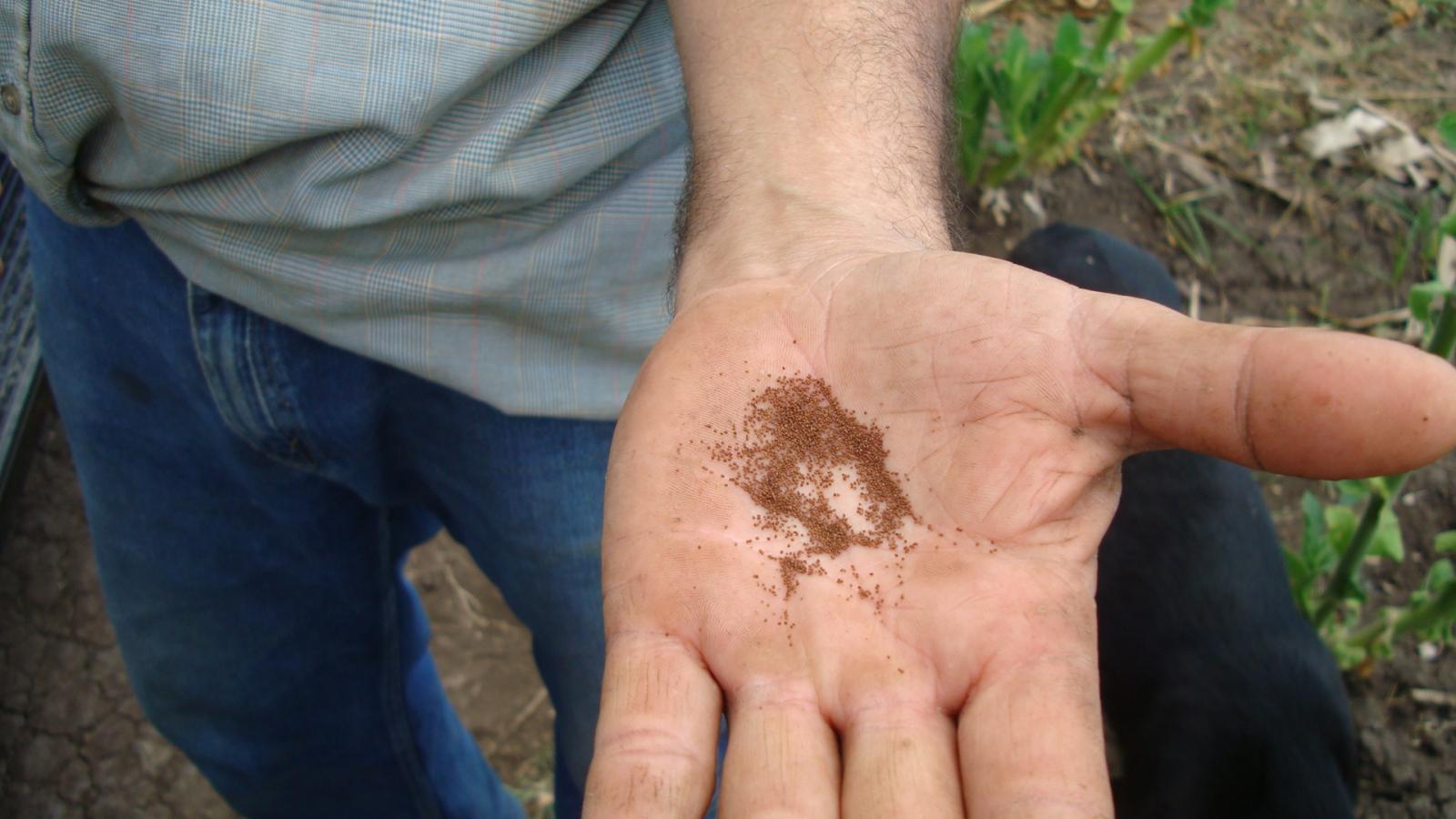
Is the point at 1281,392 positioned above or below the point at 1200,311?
above

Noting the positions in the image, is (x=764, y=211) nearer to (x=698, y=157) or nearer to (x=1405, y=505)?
(x=698, y=157)

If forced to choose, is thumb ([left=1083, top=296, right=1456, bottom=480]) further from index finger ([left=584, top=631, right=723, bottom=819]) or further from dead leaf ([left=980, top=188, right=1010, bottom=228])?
dead leaf ([left=980, top=188, right=1010, bottom=228])

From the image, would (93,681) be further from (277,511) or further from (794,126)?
(794,126)

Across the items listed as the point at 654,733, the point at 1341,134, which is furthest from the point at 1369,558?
the point at 654,733

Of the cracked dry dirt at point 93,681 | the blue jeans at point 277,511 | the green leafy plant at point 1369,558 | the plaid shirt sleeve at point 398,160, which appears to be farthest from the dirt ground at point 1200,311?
the plaid shirt sleeve at point 398,160

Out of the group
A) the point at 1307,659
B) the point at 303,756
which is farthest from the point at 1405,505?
the point at 303,756

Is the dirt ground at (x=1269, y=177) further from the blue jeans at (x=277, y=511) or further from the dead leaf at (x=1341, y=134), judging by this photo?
the blue jeans at (x=277, y=511)

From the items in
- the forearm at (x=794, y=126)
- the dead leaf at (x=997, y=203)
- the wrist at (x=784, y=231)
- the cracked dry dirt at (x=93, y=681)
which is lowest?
the cracked dry dirt at (x=93, y=681)
